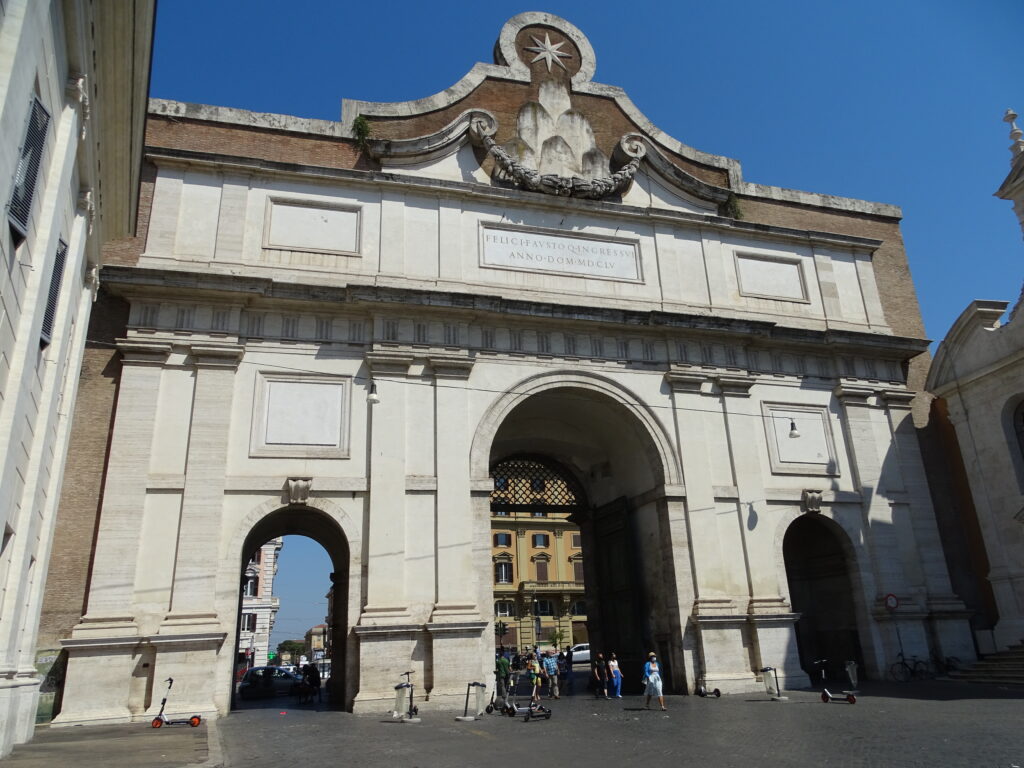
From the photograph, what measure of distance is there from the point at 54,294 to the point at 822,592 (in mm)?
19720

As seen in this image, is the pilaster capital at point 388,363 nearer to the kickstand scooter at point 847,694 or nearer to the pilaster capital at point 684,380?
the pilaster capital at point 684,380

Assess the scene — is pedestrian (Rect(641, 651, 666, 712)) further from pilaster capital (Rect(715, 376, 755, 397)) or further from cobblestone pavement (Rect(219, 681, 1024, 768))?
pilaster capital (Rect(715, 376, 755, 397))

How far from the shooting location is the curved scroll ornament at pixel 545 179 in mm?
20578

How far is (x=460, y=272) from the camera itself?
64.0ft

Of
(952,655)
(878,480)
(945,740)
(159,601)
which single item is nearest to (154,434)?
(159,601)

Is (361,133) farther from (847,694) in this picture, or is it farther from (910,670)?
(910,670)

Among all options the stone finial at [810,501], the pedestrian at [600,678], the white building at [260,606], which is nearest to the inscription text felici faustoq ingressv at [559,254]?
the stone finial at [810,501]

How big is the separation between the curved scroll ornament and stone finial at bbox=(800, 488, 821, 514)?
9.54 metres

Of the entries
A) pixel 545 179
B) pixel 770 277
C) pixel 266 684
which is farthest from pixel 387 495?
pixel 770 277

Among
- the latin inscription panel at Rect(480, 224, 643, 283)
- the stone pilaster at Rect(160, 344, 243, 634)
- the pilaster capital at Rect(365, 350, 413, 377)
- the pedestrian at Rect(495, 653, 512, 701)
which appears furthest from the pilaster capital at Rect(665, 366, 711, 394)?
the stone pilaster at Rect(160, 344, 243, 634)

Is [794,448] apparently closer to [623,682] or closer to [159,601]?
[623,682]

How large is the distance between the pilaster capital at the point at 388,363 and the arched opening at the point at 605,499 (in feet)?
9.10

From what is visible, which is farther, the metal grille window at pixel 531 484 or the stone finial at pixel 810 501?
the metal grille window at pixel 531 484

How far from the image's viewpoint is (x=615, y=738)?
11398mm
